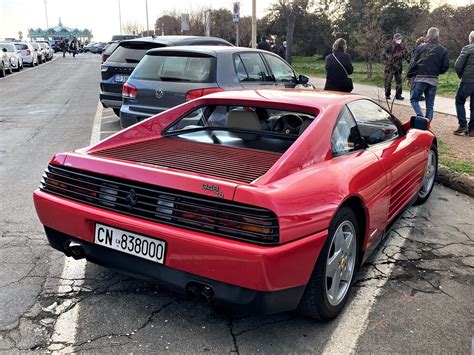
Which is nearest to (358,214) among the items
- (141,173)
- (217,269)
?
(217,269)

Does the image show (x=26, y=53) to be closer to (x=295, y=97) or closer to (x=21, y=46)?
(x=21, y=46)

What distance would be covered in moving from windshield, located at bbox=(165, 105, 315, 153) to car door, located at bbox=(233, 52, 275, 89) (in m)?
3.21

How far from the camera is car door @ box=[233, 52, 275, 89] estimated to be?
23.1ft

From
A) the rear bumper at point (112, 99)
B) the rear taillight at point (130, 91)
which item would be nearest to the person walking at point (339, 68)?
the rear bumper at point (112, 99)

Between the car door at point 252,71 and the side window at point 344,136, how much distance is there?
360 centimetres

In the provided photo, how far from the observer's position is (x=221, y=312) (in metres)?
3.05

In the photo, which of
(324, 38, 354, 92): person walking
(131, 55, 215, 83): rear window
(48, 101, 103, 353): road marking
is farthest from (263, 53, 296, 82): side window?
(48, 101, 103, 353): road marking

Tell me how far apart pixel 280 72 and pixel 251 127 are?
4.57m

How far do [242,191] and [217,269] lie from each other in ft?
1.40

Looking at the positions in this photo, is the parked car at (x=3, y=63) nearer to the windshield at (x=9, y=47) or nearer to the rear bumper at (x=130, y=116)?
the windshield at (x=9, y=47)

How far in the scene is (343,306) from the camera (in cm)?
311

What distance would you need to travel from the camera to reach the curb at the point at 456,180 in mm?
5777

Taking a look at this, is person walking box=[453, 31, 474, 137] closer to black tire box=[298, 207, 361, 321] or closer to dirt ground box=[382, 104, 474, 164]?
dirt ground box=[382, 104, 474, 164]

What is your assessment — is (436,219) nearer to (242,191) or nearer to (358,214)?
(358,214)
